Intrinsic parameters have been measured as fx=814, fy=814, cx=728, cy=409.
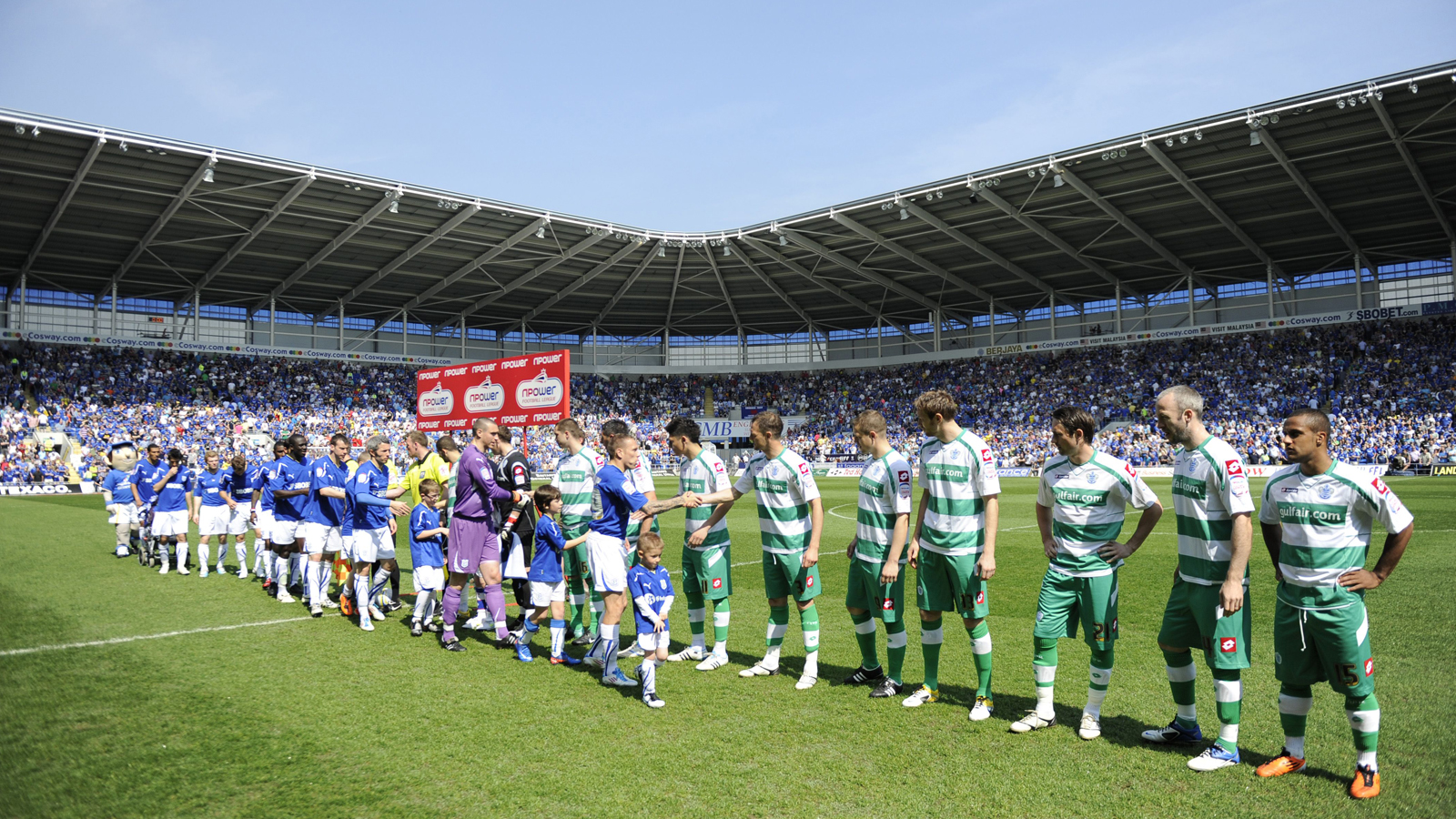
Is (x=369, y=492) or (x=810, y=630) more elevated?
(x=369, y=492)

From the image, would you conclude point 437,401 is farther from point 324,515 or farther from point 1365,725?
point 1365,725

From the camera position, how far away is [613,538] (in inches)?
273

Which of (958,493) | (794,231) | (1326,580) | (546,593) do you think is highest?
(794,231)

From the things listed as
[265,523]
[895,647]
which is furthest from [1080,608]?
[265,523]

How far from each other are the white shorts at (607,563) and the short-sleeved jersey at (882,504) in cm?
197

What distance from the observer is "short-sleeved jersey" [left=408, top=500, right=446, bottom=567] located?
27.7 ft

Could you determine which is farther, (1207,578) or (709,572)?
(709,572)

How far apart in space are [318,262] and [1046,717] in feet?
137

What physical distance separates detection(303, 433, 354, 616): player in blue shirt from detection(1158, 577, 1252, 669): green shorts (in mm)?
8324

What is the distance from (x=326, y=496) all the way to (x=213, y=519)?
4.88 m

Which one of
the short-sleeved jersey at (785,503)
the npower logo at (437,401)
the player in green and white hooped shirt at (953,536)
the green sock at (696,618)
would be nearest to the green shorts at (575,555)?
the green sock at (696,618)

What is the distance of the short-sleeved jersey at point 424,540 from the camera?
8.43m

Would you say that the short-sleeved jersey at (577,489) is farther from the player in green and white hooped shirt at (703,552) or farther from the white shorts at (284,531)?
the white shorts at (284,531)

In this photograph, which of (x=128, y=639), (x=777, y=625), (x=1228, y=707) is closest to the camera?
(x=1228, y=707)
